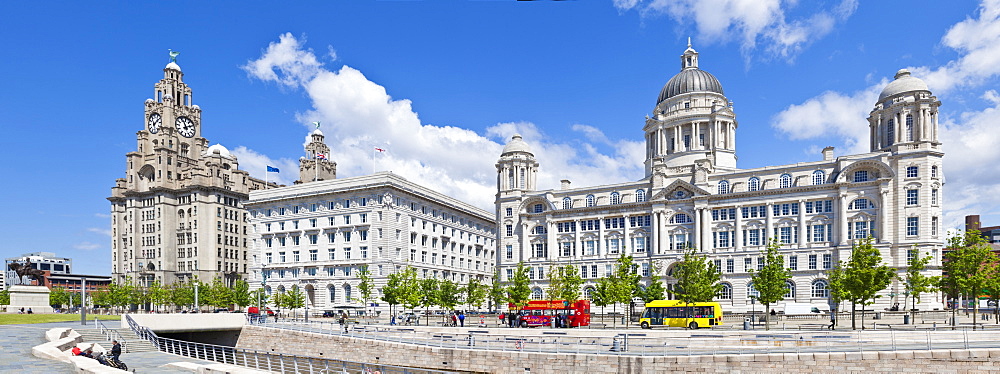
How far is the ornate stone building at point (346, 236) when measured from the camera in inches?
3930

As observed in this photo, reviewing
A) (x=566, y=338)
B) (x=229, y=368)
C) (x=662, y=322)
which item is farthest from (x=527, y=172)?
(x=229, y=368)

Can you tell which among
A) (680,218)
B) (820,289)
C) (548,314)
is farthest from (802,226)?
(548,314)

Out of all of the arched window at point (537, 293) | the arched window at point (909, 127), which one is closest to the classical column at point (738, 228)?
the arched window at point (909, 127)

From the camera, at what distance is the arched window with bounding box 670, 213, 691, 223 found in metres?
96.6

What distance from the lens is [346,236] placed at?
103125mm

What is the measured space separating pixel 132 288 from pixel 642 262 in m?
93.4

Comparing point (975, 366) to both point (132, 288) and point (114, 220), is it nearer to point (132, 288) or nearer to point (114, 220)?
point (132, 288)

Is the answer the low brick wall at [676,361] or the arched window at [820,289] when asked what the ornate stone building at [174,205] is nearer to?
the low brick wall at [676,361]

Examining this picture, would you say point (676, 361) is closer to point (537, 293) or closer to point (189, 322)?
point (189, 322)

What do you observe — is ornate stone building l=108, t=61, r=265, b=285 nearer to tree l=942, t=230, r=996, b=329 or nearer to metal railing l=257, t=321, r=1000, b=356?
metal railing l=257, t=321, r=1000, b=356

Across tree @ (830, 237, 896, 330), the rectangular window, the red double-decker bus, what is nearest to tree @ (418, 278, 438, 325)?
the red double-decker bus

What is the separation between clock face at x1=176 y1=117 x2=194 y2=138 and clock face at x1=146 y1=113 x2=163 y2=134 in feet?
12.3

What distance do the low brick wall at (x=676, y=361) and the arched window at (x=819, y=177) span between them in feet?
196

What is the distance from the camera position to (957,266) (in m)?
59.8
